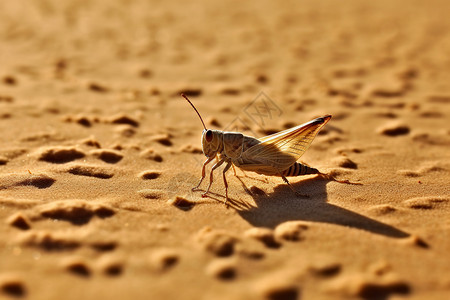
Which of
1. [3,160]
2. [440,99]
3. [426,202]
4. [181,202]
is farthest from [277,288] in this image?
[440,99]

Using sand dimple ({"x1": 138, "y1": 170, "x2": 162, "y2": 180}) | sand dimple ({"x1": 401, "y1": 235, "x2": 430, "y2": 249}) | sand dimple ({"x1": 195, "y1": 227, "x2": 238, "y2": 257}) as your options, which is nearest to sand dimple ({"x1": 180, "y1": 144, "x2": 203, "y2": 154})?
sand dimple ({"x1": 138, "y1": 170, "x2": 162, "y2": 180})

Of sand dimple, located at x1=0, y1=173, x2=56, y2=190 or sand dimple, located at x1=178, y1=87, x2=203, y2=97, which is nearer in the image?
sand dimple, located at x1=0, y1=173, x2=56, y2=190

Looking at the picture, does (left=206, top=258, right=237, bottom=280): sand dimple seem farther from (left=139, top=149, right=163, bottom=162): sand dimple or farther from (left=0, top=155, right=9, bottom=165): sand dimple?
(left=0, top=155, right=9, bottom=165): sand dimple

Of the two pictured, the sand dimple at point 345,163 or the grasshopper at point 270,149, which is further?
the sand dimple at point 345,163

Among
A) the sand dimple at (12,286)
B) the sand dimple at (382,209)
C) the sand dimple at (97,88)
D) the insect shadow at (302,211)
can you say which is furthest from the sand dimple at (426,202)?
the sand dimple at (97,88)

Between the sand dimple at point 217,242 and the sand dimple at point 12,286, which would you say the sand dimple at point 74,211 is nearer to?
the sand dimple at point 12,286

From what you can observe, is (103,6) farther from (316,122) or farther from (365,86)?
(316,122)

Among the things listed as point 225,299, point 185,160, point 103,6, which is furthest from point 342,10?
point 225,299
